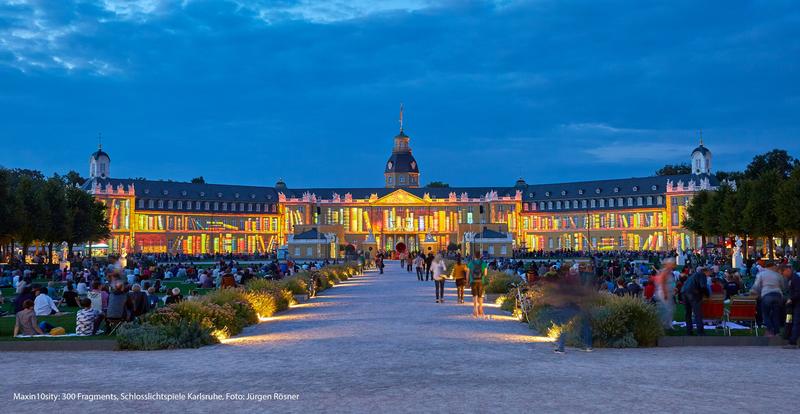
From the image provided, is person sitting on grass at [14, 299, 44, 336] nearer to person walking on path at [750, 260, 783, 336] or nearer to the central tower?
person walking on path at [750, 260, 783, 336]

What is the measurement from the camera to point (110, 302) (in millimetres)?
20172

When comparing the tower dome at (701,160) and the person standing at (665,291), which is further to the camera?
the tower dome at (701,160)

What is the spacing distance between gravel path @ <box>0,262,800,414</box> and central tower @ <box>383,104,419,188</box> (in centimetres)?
14771

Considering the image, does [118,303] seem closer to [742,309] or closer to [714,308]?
[714,308]

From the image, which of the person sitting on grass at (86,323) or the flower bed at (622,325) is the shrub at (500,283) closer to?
the flower bed at (622,325)

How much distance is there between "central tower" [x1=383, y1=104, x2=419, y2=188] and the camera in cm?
16888

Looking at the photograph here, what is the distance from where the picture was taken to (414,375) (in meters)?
14.1

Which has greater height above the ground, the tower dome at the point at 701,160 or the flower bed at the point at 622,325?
the tower dome at the point at 701,160

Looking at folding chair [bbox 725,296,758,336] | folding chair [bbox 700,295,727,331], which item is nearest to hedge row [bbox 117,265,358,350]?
folding chair [bbox 700,295,727,331]

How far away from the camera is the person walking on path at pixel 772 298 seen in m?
18.5

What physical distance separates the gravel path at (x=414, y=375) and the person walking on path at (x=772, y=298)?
3.42ft

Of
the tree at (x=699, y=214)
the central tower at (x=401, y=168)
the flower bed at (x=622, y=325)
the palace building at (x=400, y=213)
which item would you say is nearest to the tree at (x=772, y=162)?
the palace building at (x=400, y=213)

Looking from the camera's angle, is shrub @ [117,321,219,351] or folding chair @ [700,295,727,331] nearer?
shrub @ [117,321,219,351]

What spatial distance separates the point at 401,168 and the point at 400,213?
13664 mm
